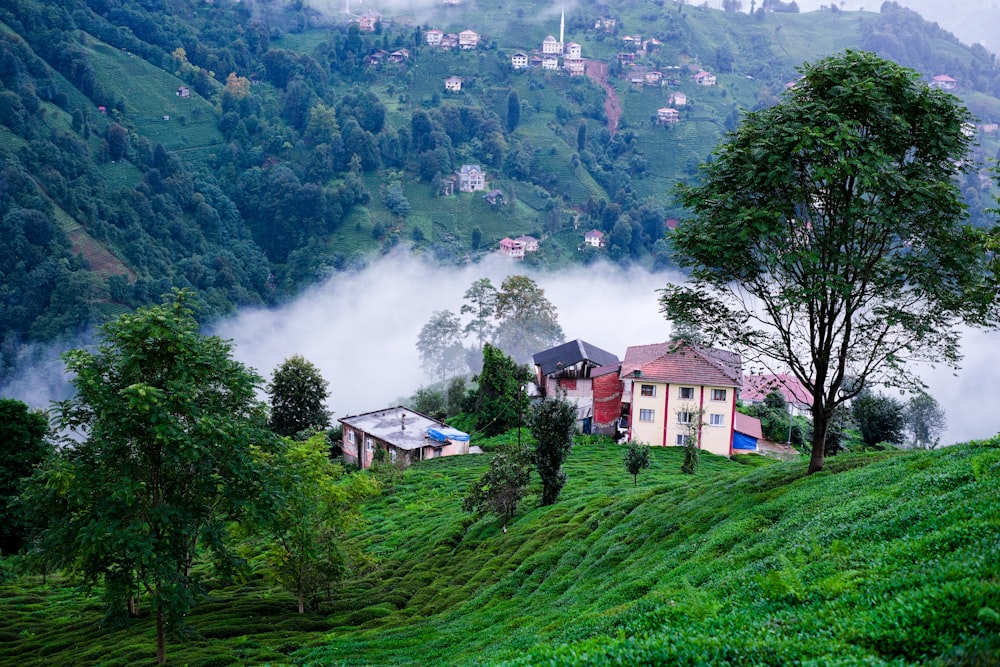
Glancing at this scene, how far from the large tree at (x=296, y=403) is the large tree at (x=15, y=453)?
25072mm

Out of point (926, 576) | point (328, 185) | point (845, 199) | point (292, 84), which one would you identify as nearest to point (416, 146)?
point (328, 185)

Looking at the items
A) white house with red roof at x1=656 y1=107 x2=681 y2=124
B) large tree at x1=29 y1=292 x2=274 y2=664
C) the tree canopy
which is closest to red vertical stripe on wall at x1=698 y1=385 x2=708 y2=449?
the tree canopy

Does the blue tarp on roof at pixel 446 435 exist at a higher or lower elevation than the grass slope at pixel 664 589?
higher

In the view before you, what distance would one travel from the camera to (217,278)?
13262cm

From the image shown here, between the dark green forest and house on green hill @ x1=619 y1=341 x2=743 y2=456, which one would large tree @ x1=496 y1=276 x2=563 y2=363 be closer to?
house on green hill @ x1=619 y1=341 x2=743 y2=456

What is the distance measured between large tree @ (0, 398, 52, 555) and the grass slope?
10.7ft

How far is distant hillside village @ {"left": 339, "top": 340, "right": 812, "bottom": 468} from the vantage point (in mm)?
50688

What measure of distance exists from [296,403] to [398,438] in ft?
31.3

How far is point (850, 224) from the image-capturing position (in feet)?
62.3

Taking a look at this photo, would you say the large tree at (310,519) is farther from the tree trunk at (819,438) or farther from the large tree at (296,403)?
the large tree at (296,403)

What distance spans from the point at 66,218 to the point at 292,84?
71623mm

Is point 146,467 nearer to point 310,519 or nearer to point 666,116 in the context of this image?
point 310,519

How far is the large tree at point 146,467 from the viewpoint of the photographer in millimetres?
18312

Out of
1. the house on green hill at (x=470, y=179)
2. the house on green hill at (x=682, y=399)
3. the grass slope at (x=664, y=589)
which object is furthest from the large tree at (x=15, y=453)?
the house on green hill at (x=470, y=179)
